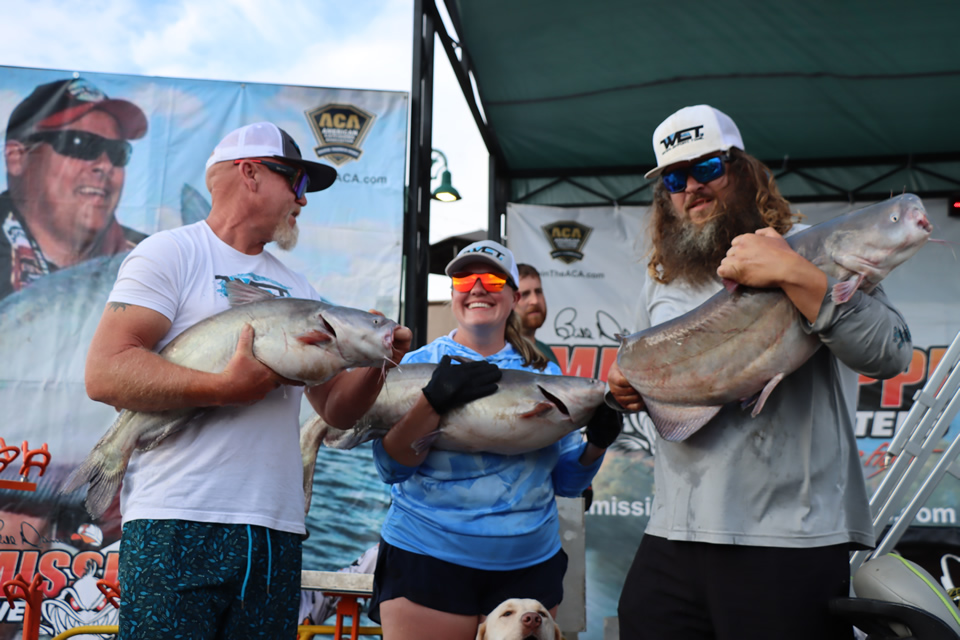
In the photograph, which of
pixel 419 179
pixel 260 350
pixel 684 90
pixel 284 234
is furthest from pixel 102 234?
pixel 684 90

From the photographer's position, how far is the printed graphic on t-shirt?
1.71 metres

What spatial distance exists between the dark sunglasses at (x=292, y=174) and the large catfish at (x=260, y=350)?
0.46m

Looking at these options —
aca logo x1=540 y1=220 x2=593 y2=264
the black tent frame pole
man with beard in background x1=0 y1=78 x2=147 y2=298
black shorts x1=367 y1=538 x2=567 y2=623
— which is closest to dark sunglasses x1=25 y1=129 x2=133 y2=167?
man with beard in background x1=0 y1=78 x2=147 y2=298

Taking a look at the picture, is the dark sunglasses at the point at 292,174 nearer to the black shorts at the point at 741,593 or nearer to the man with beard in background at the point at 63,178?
the black shorts at the point at 741,593

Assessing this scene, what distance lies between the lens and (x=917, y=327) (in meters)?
6.56

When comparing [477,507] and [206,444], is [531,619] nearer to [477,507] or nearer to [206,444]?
[477,507]

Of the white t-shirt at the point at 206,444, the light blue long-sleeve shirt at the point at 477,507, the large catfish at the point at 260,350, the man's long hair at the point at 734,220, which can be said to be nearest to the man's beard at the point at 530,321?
the light blue long-sleeve shirt at the point at 477,507

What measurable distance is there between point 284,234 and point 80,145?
12.8 feet

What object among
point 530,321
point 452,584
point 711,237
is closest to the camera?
point 711,237

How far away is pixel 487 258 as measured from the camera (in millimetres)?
2713

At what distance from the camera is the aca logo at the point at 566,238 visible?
281 inches

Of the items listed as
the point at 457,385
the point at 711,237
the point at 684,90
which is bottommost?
the point at 457,385

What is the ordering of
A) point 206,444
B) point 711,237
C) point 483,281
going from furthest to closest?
point 483,281 → point 711,237 → point 206,444

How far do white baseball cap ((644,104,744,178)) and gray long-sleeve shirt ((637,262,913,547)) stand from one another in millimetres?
610
